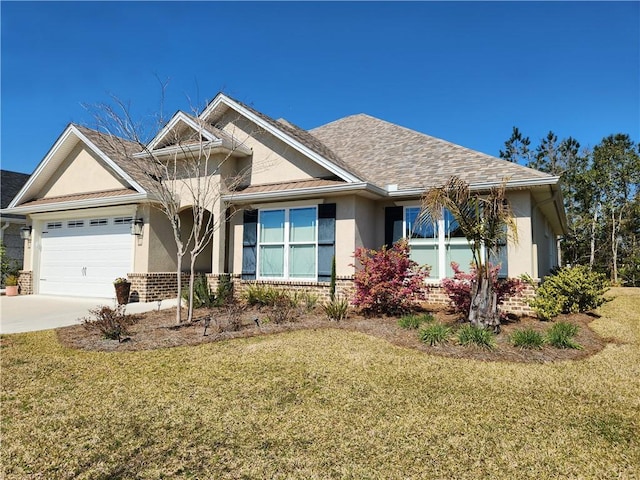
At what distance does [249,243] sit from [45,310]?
6.46 metres

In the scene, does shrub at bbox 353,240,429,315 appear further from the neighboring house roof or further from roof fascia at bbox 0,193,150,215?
the neighboring house roof

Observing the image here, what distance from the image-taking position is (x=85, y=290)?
15.6 meters

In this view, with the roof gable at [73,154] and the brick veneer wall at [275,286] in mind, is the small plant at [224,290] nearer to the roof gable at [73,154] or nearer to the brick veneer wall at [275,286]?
the brick veneer wall at [275,286]

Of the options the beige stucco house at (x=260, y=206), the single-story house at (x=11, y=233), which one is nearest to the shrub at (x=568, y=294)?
the beige stucco house at (x=260, y=206)

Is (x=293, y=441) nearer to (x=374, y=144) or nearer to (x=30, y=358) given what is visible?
(x=30, y=358)

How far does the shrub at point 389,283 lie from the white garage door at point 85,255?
344 inches

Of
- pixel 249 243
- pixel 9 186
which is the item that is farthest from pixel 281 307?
pixel 9 186

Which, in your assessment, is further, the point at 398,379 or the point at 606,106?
the point at 606,106

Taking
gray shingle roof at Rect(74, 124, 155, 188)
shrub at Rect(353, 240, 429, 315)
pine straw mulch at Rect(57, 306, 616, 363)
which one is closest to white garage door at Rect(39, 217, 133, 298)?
gray shingle roof at Rect(74, 124, 155, 188)

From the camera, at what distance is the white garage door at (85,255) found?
14852mm

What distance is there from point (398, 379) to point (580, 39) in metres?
12.5

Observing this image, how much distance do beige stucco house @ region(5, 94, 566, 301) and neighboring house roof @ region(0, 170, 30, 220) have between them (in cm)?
435

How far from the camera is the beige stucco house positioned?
12.3 metres

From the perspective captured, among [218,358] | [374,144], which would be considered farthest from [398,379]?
[374,144]
